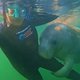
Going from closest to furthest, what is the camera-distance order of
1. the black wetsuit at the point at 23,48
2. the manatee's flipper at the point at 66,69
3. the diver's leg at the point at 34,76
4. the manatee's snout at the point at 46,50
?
the manatee's snout at the point at 46,50 → the manatee's flipper at the point at 66,69 → the black wetsuit at the point at 23,48 → the diver's leg at the point at 34,76

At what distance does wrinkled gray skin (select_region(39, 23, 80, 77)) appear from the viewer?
5.66 m

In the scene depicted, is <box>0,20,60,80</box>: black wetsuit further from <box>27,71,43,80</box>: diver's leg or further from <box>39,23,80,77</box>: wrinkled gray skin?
<box>39,23,80,77</box>: wrinkled gray skin

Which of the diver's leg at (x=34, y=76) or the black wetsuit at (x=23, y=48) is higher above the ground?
the black wetsuit at (x=23, y=48)

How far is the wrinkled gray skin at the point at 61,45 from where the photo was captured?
5.66 metres

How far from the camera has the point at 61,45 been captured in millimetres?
5852

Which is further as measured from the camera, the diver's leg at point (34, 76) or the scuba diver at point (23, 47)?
the diver's leg at point (34, 76)

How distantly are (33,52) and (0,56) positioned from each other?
9.47 metres

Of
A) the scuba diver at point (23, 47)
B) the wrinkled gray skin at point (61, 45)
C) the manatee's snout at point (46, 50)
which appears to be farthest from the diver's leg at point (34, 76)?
the manatee's snout at point (46, 50)

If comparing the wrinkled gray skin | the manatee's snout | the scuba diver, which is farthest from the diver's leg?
the manatee's snout

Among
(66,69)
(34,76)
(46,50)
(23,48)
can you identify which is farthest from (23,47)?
(66,69)

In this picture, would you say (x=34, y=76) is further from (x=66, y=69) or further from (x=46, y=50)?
(x=46, y=50)

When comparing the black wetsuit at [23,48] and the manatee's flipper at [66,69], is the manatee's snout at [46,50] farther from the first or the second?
the black wetsuit at [23,48]

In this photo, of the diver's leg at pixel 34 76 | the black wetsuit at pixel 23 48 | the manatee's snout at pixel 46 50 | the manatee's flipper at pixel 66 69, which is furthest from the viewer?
the diver's leg at pixel 34 76

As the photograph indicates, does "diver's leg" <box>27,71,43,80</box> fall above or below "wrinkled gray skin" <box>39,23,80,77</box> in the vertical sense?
below
